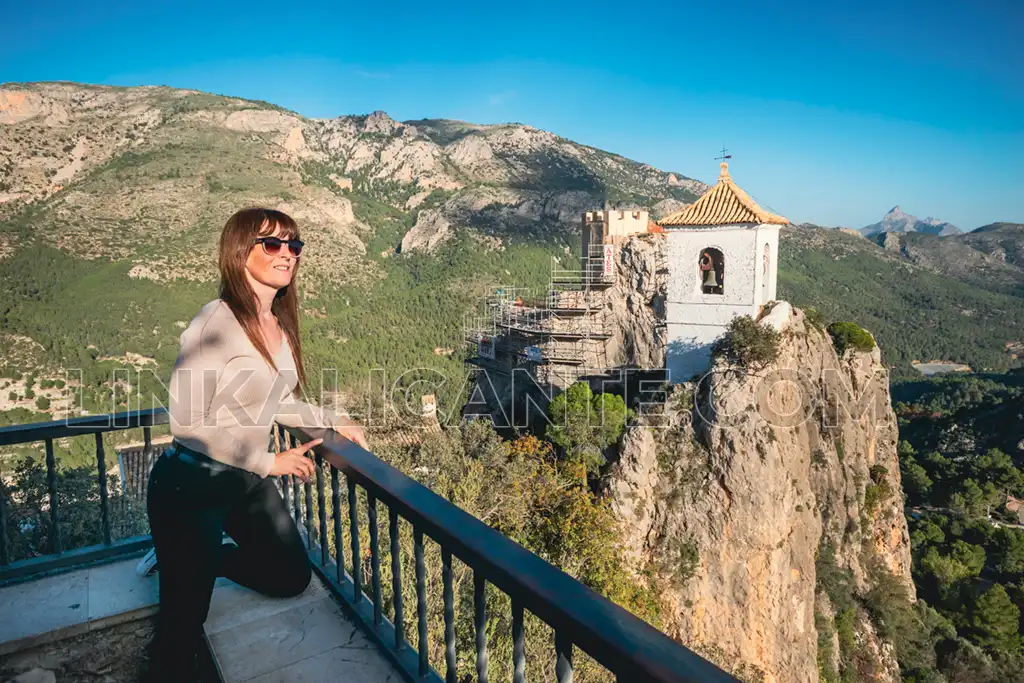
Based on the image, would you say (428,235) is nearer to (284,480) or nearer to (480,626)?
(284,480)

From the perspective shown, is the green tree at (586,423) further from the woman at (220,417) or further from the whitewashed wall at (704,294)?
the woman at (220,417)

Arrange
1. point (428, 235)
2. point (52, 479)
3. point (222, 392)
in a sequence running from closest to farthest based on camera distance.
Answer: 1. point (222, 392)
2. point (52, 479)
3. point (428, 235)

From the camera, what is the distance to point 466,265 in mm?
53594

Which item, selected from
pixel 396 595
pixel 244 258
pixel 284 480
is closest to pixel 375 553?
pixel 396 595

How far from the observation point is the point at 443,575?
5.81 feet

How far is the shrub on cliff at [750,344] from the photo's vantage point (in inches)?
623

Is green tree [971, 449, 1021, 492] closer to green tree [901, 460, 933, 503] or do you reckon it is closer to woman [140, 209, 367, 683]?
green tree [901, 460, 933, 503]

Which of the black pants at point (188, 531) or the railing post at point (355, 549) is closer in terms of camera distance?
the black pants at point (188, 531)

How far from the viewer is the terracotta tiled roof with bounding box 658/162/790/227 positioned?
17375 millimetres

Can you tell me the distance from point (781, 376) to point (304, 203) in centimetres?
4765

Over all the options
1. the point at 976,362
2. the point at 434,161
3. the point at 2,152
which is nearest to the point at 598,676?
the point at 2,152

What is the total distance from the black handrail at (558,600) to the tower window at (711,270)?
17.7 metres

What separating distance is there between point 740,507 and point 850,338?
10133 mm

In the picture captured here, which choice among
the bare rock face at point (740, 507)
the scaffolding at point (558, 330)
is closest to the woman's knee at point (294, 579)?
the bare rock face at point (740, 507)
